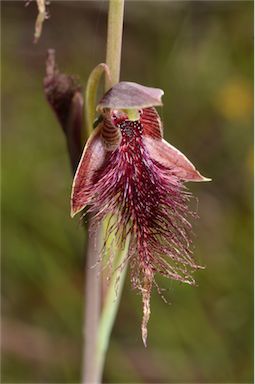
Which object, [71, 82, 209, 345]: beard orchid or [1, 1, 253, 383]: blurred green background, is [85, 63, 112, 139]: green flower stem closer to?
[71, 82, 209, 345]: beard orchid

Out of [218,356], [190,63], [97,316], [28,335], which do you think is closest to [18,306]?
[28,335]

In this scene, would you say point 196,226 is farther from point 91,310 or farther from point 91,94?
point 91,94

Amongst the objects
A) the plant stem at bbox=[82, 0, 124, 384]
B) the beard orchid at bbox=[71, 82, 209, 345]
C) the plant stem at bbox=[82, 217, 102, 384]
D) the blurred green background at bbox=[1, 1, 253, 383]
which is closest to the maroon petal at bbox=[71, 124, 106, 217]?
the beard orchid at bbox=[71, 82, 209, 345]

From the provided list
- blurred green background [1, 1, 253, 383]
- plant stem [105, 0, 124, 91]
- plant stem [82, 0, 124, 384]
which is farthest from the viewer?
blurred green background [1, 1, 253, 383]

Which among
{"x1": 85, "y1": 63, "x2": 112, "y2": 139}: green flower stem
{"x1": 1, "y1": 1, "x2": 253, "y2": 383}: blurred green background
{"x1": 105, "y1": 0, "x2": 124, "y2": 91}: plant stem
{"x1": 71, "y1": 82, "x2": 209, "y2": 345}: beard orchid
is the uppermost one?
{"x1": 105, "y1": 0, "x2": 124, "y2": 91}: plant stem

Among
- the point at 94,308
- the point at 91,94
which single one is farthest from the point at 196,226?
the point at 91,94

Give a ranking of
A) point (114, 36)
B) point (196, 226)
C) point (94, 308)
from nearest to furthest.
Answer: point (114, 36) → point (94, 308) → point (196, 226)

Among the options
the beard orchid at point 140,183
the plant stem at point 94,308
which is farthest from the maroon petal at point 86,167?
the plant stem at point 94,308
